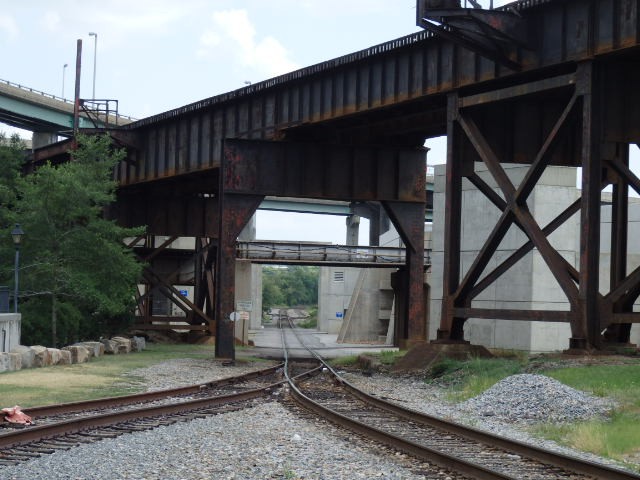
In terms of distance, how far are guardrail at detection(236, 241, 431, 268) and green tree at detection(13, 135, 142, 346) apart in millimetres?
23633

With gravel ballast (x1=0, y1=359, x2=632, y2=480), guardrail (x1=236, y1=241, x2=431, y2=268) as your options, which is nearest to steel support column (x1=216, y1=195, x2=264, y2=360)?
gravel ballast (x1=0, y1=359, x2=632, y2=480)

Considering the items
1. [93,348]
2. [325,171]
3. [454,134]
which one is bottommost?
[93,348]

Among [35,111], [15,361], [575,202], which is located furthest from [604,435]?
[35,111]

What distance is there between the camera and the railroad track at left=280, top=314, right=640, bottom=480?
8.93 metres

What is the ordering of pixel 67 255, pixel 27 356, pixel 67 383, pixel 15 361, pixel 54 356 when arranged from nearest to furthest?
1. pixel 67 383
2. pixel 15 361
3. pixel 27 356
4. pixel 54 356
5. pixel 67 255

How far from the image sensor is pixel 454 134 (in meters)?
24.6

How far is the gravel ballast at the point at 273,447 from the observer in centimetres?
900

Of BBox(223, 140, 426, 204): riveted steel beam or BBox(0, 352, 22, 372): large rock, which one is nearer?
BBox(0, 352, 22, 372): large rock

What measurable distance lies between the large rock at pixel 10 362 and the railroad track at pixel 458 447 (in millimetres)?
8261

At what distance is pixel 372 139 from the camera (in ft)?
108

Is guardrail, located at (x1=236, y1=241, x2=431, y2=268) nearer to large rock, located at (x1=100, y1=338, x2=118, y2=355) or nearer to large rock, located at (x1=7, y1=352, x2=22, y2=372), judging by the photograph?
large rock, located at (x1=100, y1=338, x2=118, y2=355)

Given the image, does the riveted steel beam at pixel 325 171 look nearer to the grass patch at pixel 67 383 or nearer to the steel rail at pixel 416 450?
the grass patch at pixel 67 383

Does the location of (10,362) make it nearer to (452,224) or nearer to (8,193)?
(452,224)

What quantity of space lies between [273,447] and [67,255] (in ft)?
76.2
